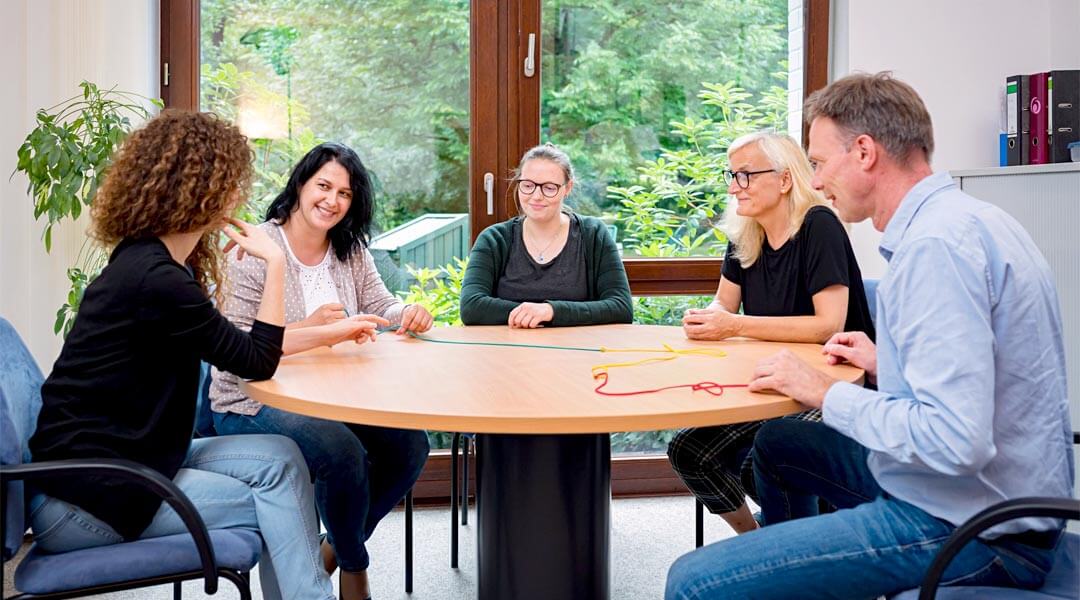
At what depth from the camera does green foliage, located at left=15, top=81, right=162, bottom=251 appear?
298cm

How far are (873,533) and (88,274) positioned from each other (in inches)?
113

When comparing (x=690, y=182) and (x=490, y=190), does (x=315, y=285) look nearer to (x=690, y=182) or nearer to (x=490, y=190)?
(x=490, y=190)

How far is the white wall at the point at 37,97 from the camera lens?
318cm

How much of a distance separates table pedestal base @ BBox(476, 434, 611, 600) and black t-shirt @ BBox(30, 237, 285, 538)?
593 millimetres

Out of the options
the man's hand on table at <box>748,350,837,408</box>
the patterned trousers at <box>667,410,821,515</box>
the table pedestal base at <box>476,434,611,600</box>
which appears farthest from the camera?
the patterned trousers at <box>667,410,821,515</box>

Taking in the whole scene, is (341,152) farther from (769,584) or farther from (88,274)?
(769,584)

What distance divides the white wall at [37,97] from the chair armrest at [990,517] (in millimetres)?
2933

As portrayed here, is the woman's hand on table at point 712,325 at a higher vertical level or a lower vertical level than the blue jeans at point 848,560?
higher

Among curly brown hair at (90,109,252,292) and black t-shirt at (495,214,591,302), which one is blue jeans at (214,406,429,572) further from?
black t-shirt at (495,214,591,302)

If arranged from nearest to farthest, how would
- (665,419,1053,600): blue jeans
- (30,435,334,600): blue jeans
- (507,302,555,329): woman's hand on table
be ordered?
(665,419,1053,600): blue jeans < (30,435,334,600): blue jeans < (507,302,555,329): woman's hand on table

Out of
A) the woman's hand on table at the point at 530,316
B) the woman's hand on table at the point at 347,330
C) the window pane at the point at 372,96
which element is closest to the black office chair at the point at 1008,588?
the woman's hand on table at the point at 347,330

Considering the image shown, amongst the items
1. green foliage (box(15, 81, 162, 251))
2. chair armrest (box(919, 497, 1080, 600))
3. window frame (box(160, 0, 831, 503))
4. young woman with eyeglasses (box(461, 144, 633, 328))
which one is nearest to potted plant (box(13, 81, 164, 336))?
green foliage (box(15, 81, 162, 251))

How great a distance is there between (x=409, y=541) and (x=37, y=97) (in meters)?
1.98

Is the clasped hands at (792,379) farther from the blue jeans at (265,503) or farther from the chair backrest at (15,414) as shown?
the chair backrest at (15,414)
